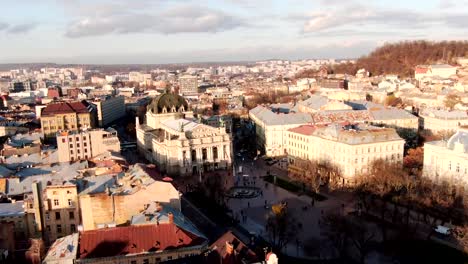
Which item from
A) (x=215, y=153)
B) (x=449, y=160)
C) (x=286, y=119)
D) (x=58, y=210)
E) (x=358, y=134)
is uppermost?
(x=358, y=134)

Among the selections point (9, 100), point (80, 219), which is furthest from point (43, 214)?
point (9, 100)

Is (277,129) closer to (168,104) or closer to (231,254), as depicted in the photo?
(168,104)

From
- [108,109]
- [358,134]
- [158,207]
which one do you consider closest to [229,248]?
[158,207]

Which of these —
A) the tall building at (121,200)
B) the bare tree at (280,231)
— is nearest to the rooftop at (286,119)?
the bare tree at (280,231)

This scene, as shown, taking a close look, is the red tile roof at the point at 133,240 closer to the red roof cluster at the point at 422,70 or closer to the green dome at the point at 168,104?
the green dome at the point at 168,104

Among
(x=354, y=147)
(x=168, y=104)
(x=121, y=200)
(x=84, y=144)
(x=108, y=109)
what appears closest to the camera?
(x=121, y=200)

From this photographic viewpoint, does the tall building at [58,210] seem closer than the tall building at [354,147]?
Yes
